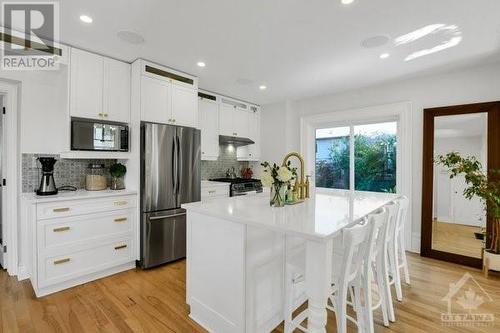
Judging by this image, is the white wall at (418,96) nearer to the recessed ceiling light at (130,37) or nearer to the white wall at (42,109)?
the recessed ceiling light at (130,37)

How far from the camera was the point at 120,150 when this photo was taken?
2.97 meters

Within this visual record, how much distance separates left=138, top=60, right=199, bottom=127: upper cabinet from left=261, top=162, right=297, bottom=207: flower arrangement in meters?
1.87

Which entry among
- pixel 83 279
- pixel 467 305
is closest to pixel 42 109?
pixel 83 279

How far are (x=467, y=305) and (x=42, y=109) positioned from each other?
495 centimetres

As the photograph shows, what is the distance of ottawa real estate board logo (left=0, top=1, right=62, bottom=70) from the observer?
6.82ft

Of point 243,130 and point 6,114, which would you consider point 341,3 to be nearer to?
point 243,130

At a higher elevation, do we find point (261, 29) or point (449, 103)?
point (261, 29)

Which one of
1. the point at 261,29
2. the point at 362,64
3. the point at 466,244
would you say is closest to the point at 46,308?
the point at 261,29

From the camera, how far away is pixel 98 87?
2816mm

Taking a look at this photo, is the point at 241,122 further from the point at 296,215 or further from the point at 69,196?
the point at 296,215

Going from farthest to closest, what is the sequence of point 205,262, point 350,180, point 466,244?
point 350,180
point 466,244
point 205,262

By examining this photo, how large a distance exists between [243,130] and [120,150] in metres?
2.57

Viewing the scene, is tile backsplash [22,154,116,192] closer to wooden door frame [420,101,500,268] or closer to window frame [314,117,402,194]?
window frame [314,117,402,194]

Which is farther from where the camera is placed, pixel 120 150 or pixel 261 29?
pixel 120 150
